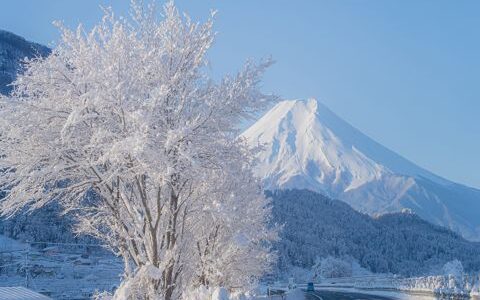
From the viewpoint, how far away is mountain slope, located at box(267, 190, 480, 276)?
485 ft

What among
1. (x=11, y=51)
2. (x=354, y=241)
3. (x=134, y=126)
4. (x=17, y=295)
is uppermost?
(x=11, y=51)

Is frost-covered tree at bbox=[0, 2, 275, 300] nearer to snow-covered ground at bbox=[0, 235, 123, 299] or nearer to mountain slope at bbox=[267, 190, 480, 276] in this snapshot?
snow-covered ground at bbox=[0, 235, 123, 299]

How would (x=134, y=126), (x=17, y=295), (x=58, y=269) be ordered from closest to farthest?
(x=134, y=126), (x=17, y=295), (x=58, y=269)

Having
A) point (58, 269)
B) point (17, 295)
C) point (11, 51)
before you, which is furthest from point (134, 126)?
point (11, 51)

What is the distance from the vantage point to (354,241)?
171000 millimetres

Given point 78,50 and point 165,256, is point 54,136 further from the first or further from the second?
point 165,256

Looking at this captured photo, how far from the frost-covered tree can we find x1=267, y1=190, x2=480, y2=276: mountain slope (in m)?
115

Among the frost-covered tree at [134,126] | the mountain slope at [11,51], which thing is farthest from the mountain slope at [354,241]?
the frost-covered tree at [134,126]

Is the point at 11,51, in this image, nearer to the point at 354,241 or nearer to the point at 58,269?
the point at 58,269

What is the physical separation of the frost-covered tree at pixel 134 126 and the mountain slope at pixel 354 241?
115 meters

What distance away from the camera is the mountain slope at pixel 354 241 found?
485 ft

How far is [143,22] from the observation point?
14031mm

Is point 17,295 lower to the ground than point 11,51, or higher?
lower

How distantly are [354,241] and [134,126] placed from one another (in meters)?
164
